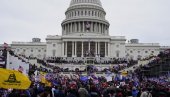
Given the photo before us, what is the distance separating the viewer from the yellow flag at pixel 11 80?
1227cm

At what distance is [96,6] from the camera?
136 meters

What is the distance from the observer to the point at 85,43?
116000mm

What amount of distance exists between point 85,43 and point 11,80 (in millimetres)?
103615

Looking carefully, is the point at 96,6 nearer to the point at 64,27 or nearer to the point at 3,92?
the point at 64,27

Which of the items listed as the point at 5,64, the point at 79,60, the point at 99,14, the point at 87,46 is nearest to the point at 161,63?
the point at 5,64

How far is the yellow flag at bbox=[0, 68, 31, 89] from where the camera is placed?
1227 cm

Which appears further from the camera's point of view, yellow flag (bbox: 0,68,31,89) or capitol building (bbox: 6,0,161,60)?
capitol building (bbox: 6,0,161,60)

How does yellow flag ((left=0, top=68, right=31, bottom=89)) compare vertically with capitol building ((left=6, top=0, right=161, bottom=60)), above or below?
below

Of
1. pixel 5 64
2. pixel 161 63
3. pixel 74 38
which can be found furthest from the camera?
pixel 74 38

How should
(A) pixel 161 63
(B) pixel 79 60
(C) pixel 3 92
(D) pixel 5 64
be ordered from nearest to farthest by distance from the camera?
(C) pixel 3 92
(D) pixel 5 64
(A) pixel 161 63
(B) pixel 79 60

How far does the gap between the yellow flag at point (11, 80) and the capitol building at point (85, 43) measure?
9324 cm

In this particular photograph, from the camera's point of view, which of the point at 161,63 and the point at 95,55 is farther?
the point at 95,55

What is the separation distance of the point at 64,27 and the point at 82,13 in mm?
7925

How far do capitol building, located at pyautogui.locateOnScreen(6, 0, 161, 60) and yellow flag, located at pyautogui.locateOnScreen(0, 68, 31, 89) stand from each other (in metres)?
93.2
